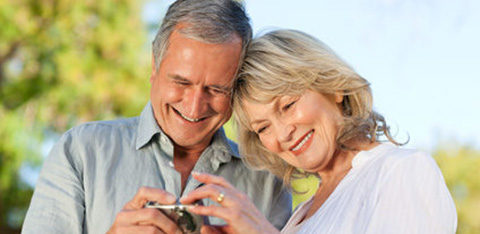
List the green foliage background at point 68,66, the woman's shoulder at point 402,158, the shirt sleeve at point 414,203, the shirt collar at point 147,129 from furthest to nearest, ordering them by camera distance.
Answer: the green foliage background at point 68,66, the shirt collar at point 147,129, the woman's shoulder at point 402,158, the shirt sleeve at point 414,203

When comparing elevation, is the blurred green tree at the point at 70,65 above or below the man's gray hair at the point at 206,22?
below

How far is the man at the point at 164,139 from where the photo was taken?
2588 millimetres

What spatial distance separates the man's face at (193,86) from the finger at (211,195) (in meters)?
0.72

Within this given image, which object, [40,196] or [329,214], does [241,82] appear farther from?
[40,196]

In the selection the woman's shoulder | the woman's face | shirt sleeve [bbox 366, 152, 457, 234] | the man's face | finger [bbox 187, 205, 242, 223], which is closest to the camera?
finger [bbox 187, 205, 242, 223]

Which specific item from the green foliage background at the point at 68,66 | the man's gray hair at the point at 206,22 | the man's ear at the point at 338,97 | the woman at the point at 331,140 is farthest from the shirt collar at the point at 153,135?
the green foliage background at the point at 68,66

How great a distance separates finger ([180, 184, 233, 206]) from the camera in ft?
6.33

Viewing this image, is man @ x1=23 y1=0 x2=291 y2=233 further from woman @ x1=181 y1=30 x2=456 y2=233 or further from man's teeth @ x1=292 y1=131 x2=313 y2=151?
man's teeth @ x1=292 y1=131 x2=313 y2=151

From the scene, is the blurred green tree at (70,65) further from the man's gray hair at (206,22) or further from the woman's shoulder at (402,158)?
the woman's shoulder at (402,158)

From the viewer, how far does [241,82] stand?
8.71 ft

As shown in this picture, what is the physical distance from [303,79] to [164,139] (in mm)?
690

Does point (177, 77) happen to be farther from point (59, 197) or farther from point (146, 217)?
point (146, 217)

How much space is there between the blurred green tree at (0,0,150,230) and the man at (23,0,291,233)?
6895 mm

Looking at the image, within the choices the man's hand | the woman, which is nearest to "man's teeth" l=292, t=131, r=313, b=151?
the woman
